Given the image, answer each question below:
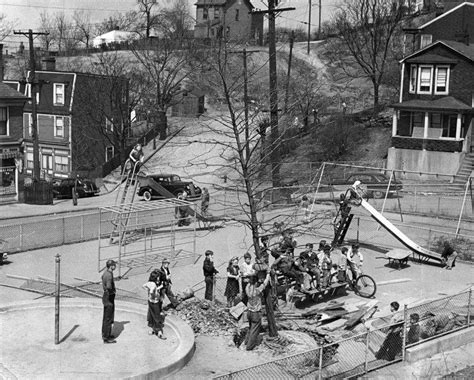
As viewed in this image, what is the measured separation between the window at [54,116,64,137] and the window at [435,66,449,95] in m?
27.4

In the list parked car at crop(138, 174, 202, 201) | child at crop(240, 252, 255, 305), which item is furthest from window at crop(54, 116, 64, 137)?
child at crop(240, 252, 255, 305)

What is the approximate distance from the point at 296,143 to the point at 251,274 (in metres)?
37.7

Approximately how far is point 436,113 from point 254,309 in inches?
1357

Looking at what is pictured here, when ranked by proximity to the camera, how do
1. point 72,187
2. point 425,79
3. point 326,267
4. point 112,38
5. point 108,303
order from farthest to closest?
point 112,38 < point 425,79 < point 72,187 < point 326,267 < point 108,303

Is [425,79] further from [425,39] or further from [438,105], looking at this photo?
[425,39]

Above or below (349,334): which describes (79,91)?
above

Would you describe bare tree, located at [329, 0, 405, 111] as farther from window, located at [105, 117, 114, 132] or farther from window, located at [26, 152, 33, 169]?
window, located at [26, 152, 33, 169]

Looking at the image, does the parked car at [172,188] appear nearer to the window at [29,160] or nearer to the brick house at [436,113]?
the brick house at [436,113]

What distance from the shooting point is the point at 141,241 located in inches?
1189

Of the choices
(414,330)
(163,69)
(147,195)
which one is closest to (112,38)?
(163,69)

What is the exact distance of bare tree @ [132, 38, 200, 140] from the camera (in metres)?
67.1

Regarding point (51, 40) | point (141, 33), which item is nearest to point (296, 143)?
point (141, 33)

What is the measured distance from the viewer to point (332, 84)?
86625 millimetres

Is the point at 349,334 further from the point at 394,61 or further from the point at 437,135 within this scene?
the point at 394,61
